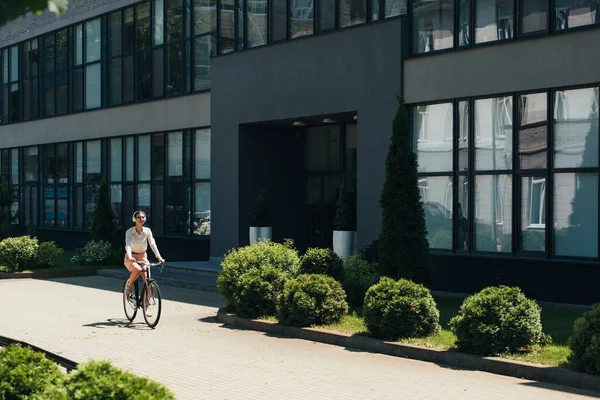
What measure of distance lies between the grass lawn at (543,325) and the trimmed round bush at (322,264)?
114 centimetres

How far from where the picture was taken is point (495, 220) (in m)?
18.8

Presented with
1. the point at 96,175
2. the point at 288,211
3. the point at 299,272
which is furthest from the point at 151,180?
the point at 299,272

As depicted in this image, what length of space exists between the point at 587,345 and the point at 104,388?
19.5 feet

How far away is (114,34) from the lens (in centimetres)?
3234

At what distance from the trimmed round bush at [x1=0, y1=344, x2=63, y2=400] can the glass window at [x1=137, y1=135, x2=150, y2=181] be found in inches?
912

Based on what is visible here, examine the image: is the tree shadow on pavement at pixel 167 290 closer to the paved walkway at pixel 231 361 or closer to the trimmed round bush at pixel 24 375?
the paved walkway at pixel 231 361

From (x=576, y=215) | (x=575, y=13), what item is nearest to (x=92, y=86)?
(x=575, y=13)

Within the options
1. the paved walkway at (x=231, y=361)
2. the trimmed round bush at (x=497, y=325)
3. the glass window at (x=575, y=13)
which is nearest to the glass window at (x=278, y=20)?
the glass window at (x=575, y=13)

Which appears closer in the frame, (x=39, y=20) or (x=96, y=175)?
(x=96, y=175)

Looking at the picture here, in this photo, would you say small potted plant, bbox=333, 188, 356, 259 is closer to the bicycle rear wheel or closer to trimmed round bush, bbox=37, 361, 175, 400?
the bicycle rear wheel

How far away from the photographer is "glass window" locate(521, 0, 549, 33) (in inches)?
699

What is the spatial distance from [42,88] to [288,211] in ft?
50.0

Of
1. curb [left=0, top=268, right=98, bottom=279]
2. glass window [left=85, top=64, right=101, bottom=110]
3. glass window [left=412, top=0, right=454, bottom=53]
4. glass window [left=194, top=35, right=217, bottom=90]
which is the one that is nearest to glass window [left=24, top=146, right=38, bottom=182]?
glass window [left=85, top=64, right=101, bottom=110]

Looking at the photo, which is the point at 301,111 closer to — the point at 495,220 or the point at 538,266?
the point at 495,220
